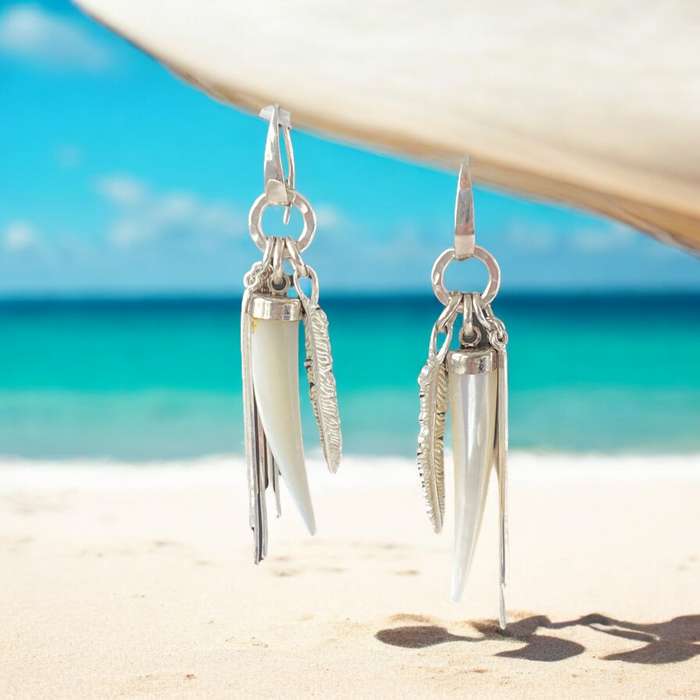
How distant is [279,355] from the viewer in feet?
3.93

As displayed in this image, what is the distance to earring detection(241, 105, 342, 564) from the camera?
115 cm

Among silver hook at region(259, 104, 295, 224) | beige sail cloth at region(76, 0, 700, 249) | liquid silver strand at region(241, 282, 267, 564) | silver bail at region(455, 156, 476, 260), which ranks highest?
beige sail cloth at region(76, 0, 700, 249)

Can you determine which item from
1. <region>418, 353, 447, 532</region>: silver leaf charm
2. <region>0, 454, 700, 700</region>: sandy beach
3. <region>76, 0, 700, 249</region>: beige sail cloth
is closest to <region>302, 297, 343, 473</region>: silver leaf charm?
<region>418, 353, 447, 532</region>: silver leaf charm

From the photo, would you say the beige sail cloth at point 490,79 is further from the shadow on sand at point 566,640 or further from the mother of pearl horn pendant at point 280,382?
the shadow on sand at point 566,640

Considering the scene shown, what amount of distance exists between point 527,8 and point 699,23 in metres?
0.26

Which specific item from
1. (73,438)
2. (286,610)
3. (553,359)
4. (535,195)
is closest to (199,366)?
(73,438)

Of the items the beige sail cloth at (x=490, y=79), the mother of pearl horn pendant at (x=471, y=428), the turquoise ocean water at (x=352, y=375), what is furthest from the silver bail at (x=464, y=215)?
the turquoise ocean water at (x=352, y=375)

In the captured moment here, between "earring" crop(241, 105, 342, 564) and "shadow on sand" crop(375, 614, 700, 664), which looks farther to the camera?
"shadow on sand" crop(375, 614, 700, 664)

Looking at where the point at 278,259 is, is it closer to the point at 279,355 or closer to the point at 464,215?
the point at 279,355

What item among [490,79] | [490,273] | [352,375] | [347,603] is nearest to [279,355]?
[490,273]

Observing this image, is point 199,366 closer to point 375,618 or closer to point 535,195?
point 535,195

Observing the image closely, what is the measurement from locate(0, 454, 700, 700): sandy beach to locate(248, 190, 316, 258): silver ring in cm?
60

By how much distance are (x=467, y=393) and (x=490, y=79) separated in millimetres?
808

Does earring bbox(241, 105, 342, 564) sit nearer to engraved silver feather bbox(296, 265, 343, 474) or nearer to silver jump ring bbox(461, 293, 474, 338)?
engraved silver feather bbox(296, 265, 343, 474)
